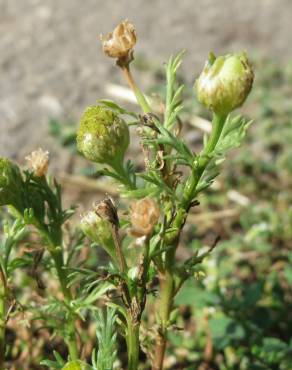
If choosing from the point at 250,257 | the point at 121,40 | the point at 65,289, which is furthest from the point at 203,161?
the point at 250,257

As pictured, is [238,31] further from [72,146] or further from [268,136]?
[72,146]

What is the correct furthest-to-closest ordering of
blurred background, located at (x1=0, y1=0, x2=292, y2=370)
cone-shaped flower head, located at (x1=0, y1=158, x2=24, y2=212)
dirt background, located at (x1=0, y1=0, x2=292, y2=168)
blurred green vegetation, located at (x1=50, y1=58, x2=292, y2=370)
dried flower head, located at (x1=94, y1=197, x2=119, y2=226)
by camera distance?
dirt background, located at (x1=0, y1=0, x2=292, y2=168)
blurred background, located at (x1=0, y1=0, x2=292, y2=370)
blurred green vegetation, located at (x1=50, y1=58, x2=292, y2=370)
cone-shaped flower head, located at (x1=0, y1=158, x2=24, y2=212)
dried flower head, located at (x1=94, y1=197, x2=119, y2=226)

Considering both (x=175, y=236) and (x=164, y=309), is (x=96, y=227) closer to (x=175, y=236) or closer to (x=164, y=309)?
(x=175, y=236)

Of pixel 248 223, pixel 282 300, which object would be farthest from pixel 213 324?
pixel 248 223

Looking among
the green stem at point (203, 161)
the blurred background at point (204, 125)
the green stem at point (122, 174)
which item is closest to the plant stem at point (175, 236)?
the green stem at point (203, 161)

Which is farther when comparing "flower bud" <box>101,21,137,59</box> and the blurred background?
the blurred background

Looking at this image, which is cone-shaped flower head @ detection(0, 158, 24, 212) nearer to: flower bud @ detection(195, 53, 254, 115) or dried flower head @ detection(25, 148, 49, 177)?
dried flower head @ detection(25, 148, 49, 177)

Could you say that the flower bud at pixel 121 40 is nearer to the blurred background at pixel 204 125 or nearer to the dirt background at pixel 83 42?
the blurred background at pixel 204 125

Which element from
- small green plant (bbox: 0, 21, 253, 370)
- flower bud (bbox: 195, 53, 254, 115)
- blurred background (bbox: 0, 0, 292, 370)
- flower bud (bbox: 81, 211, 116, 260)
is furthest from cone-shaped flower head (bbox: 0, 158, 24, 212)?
blurred background (bbox: 0, 0, 292, 370)
